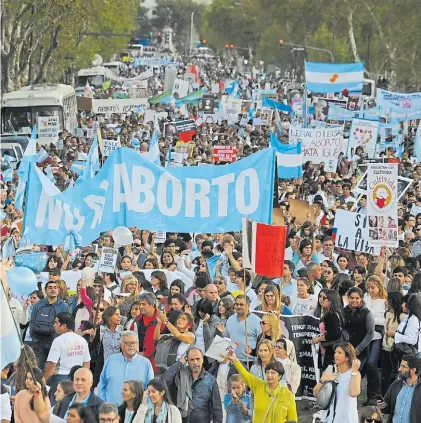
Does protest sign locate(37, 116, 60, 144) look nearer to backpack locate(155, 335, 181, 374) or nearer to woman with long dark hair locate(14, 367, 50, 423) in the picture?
backpack locate(155, 335, 181, 374)

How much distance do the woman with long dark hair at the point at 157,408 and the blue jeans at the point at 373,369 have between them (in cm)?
331

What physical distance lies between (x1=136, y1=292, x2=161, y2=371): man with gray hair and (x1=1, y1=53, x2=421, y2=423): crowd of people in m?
Result: 0.01

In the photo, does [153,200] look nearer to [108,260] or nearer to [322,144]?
[108,260]

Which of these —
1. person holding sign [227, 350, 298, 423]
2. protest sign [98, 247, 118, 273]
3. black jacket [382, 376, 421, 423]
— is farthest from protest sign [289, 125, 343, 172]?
person holding sign [227, 350, 298, 423]

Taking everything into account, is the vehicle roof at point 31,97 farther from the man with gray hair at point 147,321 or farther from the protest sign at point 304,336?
the man with gray hair at point 147,321

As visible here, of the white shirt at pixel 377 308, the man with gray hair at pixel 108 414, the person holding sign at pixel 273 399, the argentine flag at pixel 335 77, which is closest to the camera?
the man with gray hair at pixel 108 414

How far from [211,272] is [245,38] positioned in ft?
372

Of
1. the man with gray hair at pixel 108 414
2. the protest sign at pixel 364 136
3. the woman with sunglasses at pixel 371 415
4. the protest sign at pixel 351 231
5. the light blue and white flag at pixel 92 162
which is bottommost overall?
the protest sign at pixel 364 136

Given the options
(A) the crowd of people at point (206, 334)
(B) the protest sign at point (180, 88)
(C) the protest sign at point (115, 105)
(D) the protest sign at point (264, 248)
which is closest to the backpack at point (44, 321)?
(A) the crowd of people at point (206, 334)

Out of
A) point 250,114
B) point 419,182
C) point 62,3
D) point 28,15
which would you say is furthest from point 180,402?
point 28,15

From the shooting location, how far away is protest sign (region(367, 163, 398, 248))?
1310cm

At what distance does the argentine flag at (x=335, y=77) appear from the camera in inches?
1444

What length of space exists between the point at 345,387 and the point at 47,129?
24.6m

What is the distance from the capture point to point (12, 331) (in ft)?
23.7
